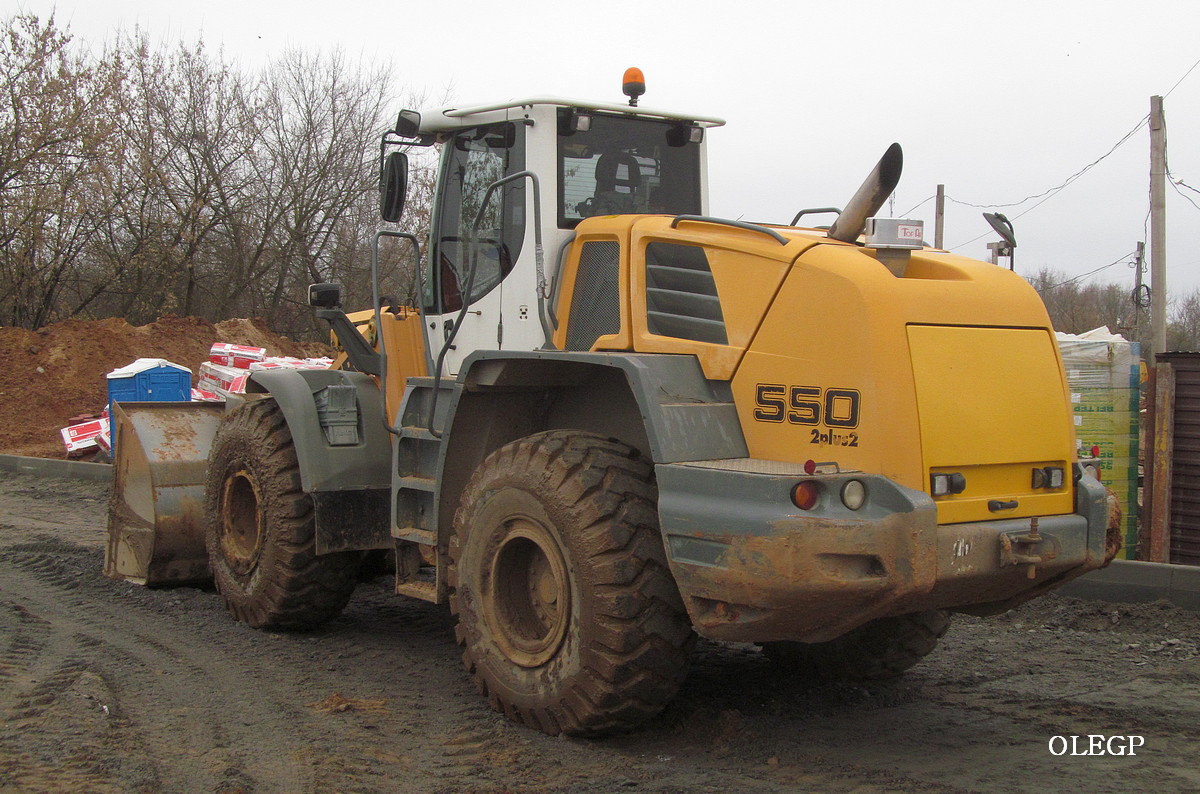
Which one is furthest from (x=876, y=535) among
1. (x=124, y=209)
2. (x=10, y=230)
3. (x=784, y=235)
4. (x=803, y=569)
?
(x=124, y=209)

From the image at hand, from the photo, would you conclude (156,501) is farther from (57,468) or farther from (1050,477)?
(57,468)

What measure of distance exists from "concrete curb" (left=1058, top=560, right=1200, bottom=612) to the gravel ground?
0.11m

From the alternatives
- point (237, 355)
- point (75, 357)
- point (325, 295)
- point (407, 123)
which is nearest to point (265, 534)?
point (325, 295)

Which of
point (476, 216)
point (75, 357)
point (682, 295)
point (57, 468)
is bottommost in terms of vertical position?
point (57, 468)

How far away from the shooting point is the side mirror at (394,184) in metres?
5.67

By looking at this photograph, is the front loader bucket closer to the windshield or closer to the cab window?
the cab window

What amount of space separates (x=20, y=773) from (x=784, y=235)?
11.6 ft

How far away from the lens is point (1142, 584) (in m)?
6.92

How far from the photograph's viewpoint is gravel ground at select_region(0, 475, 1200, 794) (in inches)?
163

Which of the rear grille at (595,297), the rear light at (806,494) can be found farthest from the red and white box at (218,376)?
the rear light at (806,494)

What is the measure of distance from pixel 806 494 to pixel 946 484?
562 millimetres

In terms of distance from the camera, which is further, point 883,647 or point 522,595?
point 883,647

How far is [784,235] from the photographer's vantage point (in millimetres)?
4633

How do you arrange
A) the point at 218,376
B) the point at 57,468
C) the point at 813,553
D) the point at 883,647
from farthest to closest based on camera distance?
the point at 218,376 → the point at 57,468 → the point at 883,647 → the point at 813,553
